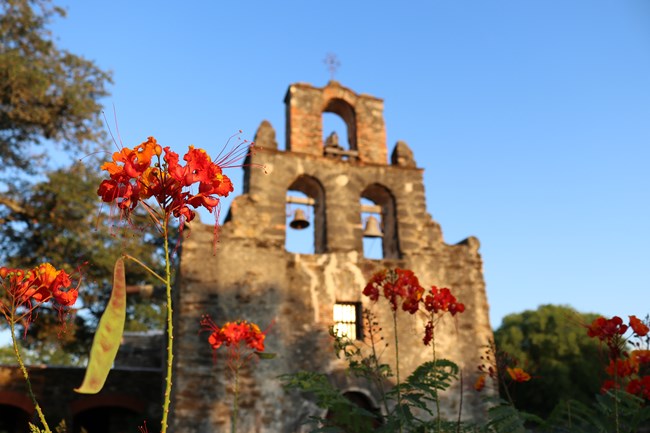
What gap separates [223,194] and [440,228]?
9.92 meters

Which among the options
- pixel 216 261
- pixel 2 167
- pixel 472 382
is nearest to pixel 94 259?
pixel 2 167

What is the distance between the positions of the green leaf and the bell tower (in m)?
8.16

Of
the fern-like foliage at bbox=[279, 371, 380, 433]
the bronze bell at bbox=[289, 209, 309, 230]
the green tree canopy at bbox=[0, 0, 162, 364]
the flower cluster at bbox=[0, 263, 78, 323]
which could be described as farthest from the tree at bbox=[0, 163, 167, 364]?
the flower cluster at bbox=[0, 263, 78, 323]

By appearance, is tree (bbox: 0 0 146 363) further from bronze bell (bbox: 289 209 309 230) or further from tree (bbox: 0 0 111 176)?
bronze bell (bbox: 289 209 309 230)

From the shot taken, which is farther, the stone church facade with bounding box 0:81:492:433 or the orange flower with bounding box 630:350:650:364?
the stone church facade with bounding box 0:81:492:433

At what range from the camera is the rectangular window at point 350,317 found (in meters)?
10.6

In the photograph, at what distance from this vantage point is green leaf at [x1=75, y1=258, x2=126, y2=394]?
4.79 ft

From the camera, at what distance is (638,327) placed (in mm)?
4230

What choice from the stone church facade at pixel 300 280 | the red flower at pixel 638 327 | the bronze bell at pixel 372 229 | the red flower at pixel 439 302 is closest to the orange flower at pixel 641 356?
the red flower at pixel 638 327

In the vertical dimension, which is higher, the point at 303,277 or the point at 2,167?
the point at 2,167

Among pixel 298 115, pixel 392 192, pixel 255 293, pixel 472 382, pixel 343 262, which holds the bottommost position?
pixel 472 382

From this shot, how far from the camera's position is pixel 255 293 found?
10031 millimetres

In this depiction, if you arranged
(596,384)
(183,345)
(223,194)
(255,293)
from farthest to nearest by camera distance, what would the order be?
(596,384), (255,293), (183,345), (223,194)

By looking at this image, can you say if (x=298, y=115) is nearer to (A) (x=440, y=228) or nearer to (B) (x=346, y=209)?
(B) (x=346, y=209)
